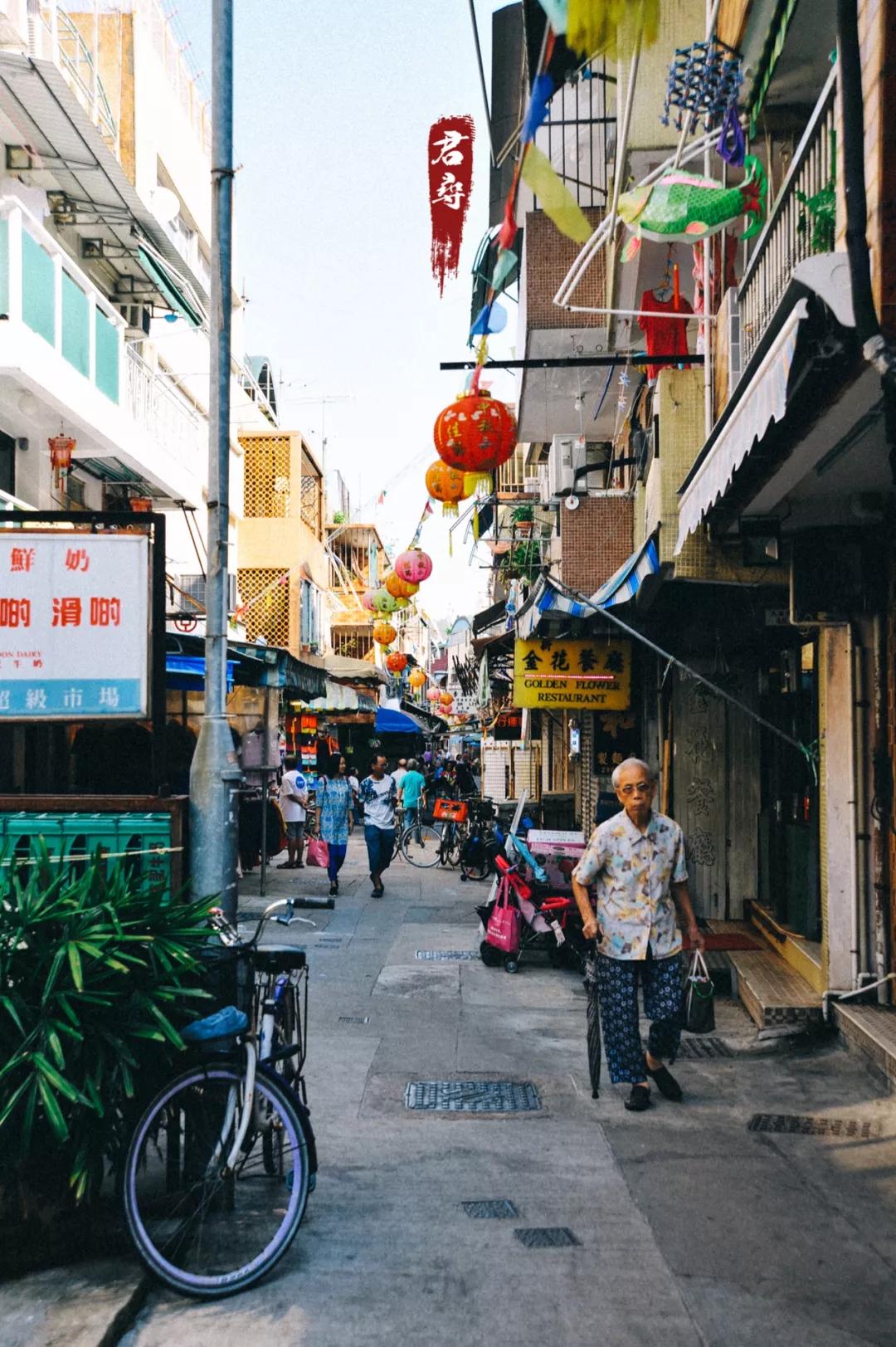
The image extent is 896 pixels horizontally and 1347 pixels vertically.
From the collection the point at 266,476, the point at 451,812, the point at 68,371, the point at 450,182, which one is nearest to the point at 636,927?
the point at 450,182

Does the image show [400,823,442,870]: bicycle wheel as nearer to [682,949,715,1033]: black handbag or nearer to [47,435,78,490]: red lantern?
[47,435,78,490]: red lantern

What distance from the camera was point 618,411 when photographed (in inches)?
663

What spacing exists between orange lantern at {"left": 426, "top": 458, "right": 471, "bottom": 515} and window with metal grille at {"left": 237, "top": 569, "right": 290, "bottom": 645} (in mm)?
19005

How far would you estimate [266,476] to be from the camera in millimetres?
34094

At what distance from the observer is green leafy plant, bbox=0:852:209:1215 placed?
13.0ft

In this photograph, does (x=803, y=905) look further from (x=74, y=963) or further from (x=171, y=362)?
(x=171, y=362)

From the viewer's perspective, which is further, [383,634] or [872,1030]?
[383,634]

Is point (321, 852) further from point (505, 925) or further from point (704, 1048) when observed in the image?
point (704, 1048)

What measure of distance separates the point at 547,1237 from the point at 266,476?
102ft

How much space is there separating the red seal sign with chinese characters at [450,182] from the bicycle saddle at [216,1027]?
25.1 ft

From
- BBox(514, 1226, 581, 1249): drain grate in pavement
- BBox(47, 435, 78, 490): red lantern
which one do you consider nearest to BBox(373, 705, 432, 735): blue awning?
BBox(47, 435, 78, 490): red lantern

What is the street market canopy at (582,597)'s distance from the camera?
927 cm

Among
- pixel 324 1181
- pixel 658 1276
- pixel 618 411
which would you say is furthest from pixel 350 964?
pixel 618 411

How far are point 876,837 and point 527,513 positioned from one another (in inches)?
532
